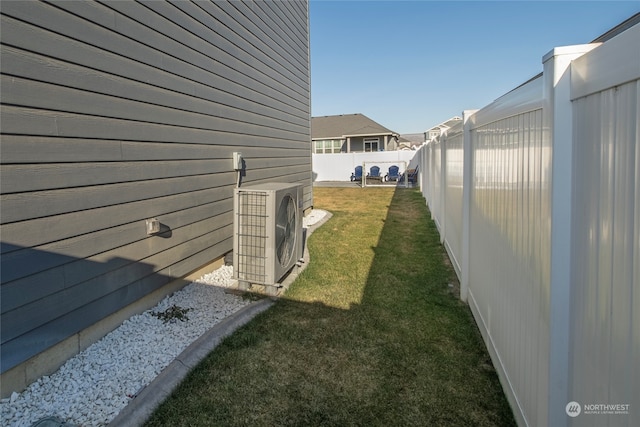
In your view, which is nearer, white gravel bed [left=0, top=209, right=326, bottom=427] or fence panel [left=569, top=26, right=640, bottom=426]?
fence panel [left=569, top=26, right=640, bottom=426]

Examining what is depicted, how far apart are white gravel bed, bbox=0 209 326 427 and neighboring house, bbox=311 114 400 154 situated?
2301 cm

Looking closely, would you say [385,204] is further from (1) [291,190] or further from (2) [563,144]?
(2) [563,144]

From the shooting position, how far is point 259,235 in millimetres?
3807

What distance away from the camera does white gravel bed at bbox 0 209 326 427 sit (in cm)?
199

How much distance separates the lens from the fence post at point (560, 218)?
132cm

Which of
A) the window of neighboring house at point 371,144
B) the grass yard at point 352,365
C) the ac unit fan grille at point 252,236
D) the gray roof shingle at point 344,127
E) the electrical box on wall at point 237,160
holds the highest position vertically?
the gray roof shingle at point 344,127

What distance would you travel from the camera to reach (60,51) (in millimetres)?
2332

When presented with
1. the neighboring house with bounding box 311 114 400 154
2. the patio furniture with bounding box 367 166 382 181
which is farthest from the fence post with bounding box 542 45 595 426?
the neighboring house with bounding box 311 114 400 154

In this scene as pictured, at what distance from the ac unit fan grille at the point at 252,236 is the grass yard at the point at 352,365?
0.43 metres

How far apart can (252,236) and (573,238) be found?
3012mm

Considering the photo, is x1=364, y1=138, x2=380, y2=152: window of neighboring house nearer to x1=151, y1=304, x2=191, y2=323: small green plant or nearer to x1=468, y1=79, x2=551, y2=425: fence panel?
x1=468, y1=79, x2=551, y2=425: fence panel

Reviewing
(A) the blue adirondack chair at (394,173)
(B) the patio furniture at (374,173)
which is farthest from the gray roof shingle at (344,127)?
(A) the blue adirondack chair at (394,173)

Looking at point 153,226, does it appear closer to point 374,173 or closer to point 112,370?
point 112,370

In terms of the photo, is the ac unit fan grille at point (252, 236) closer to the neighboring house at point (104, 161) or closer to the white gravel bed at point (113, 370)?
the white gravel bed at point (113, 370)
